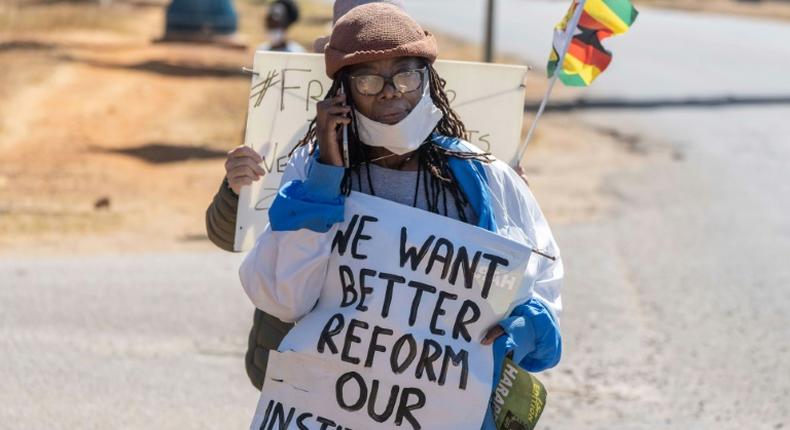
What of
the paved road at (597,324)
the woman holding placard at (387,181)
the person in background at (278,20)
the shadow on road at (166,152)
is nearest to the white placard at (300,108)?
the woman holding placard at (387,181)

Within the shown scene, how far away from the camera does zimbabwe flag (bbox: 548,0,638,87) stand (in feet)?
13.1

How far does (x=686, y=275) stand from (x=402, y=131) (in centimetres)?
518

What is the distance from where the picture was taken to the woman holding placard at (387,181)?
10.1 feet

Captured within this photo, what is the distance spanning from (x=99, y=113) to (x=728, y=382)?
1161 centimetres

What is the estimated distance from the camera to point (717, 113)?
15547 mm

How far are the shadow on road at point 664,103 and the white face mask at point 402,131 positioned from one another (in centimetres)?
1318

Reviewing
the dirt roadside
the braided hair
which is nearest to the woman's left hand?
the braided hair

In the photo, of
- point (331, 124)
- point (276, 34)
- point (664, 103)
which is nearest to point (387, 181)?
point (331, 124)

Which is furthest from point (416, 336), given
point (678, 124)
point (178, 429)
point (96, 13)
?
point (96, 13)

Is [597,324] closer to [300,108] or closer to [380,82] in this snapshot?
[300,108]

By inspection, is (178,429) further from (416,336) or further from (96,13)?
(96,13)

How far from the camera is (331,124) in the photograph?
307cm

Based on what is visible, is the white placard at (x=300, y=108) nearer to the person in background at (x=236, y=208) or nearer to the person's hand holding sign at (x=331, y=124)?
the person in background at (x=236, y=208)

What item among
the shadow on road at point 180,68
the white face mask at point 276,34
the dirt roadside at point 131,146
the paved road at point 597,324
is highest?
the white face mask at point 276,34
